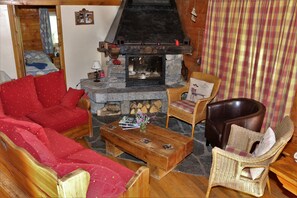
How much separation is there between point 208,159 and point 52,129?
225cm

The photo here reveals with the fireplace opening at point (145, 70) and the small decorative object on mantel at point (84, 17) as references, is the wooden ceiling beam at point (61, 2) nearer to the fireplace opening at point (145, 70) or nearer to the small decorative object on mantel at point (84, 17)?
the small decorative object on mantel at point (84, 17)

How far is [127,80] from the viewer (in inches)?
212

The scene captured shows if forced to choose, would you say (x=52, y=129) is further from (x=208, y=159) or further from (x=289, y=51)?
(x=289, y=51)

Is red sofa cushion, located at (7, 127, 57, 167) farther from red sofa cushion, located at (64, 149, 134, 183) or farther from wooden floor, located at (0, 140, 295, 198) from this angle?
wooden floor, located at (0, 140, 295, 198)

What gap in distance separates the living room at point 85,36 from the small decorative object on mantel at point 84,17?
59 mm

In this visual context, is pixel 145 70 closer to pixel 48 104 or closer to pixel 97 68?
pixel 97 68

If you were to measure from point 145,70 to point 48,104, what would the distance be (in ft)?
7.00

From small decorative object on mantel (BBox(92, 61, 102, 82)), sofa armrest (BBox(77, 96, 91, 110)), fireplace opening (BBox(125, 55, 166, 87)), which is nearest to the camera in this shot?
sofa armrest (BBox(77, 96, 91, 110))

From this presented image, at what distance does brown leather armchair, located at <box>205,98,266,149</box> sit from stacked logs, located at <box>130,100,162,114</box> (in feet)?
5.45

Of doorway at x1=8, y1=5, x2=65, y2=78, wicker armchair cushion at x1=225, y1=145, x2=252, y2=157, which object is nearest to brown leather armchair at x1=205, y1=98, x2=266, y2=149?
wicker armchair cushion at x1=225, y1=145, x2=252, y2=157

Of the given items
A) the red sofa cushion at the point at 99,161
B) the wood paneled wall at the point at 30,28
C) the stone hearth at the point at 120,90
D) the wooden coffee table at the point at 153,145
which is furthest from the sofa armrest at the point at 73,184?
the wood paneled wall at the point at 30,28

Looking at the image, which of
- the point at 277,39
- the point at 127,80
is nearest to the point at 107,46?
the point at 127,80

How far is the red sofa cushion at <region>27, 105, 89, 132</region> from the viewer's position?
12.5ft

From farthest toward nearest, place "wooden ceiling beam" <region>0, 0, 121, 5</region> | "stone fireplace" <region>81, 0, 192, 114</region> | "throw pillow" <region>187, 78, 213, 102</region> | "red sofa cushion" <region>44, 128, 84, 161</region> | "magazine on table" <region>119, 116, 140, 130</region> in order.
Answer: "stone fireplace" <region>81, 0, 192, 114</region> → "wooden ceiling beam" <region>0, 0, 121, 5</region> → "throw pillow" <region>187, 78, 213, 102</region> → "magazine on table" <region>119, 116, 140, 130</region> → "red sofa cushion" <region>44, 128, 84, 161</region>
